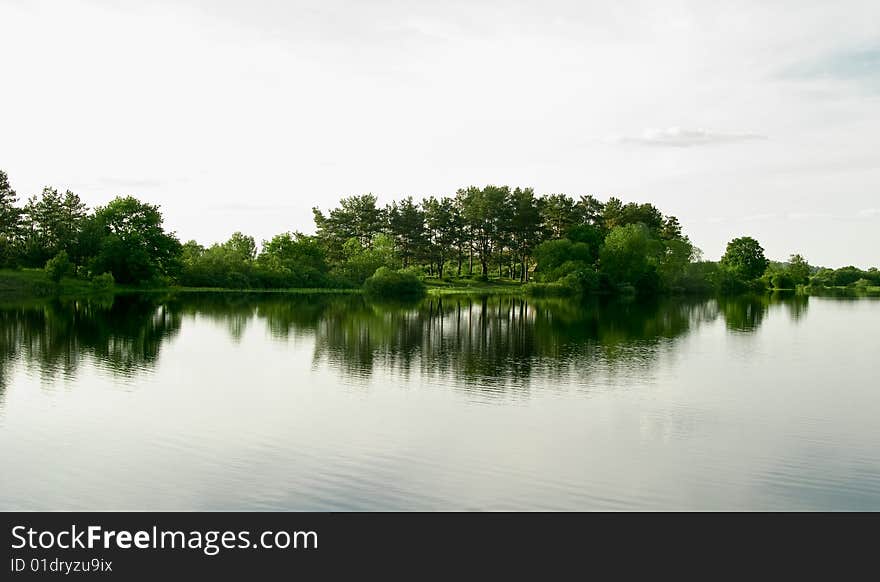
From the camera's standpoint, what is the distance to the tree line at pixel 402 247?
82375mm

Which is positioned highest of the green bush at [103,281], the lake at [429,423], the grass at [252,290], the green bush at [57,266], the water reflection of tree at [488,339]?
the green bush at [57,266]

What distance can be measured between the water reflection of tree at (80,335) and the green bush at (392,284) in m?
32.9

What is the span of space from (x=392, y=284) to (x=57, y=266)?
3525 centimetres

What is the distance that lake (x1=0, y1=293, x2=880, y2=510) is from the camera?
12.9 metres

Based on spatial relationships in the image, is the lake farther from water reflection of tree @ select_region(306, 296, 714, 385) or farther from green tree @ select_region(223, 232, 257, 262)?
green tree @ select_region(223, 232, 257, 262)

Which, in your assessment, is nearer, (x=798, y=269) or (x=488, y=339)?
(x=488, y=339)

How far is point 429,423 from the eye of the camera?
18.0 m

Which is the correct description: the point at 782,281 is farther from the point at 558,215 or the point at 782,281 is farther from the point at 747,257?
the point at 558,215

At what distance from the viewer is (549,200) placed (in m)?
110

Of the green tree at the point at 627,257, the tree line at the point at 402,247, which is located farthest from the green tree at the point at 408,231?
the green tree at the point at 627,257

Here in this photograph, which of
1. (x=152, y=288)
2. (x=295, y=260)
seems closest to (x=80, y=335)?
(x=152, y=288)

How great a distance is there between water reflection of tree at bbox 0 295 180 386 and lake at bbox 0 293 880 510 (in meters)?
0.23

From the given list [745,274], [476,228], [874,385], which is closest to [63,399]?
[874,385]

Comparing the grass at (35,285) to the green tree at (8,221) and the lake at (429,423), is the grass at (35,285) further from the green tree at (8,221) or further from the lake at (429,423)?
the lake at (429,423)
